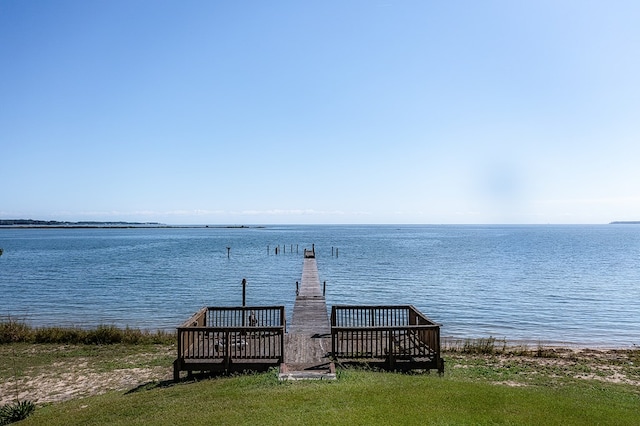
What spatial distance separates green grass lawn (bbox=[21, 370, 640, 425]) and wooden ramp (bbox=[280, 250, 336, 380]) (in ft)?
1.61

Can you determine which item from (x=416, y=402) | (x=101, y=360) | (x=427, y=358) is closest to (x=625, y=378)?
(x=427, y=358)

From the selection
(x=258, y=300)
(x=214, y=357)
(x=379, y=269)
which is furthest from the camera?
(x=379, y=269)

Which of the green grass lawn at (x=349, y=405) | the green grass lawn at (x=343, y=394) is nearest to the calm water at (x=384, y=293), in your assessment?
the green grass lawn at (x=343, y=394)

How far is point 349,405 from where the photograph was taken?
788 cm

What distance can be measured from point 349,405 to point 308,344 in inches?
238

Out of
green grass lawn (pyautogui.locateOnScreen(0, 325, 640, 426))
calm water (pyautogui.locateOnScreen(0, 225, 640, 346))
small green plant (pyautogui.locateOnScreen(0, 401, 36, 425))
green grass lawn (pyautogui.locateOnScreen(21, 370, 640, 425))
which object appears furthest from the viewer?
calm water (pyautogui.locateOnScreen(0, 225, 640, 346))

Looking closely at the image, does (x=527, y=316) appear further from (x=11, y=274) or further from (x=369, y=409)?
(x=11, y=274)

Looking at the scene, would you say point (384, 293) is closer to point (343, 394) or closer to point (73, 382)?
point (73, 382)

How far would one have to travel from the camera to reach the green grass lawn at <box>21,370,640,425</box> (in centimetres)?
739

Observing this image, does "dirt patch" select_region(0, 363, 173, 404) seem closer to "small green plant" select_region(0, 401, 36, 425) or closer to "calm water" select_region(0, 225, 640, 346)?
"small green plant" select_region(0, 401, 36, 425)

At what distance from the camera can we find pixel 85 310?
27.7 metres

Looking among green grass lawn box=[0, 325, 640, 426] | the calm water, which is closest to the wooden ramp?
green grass lawn box=[0, 325, 640, 426]

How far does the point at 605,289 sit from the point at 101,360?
3623 centimetres

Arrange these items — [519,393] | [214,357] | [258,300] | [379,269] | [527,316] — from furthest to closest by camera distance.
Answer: [379,269]
[258,300]
[527,316]
[214,357]
[519,393]
